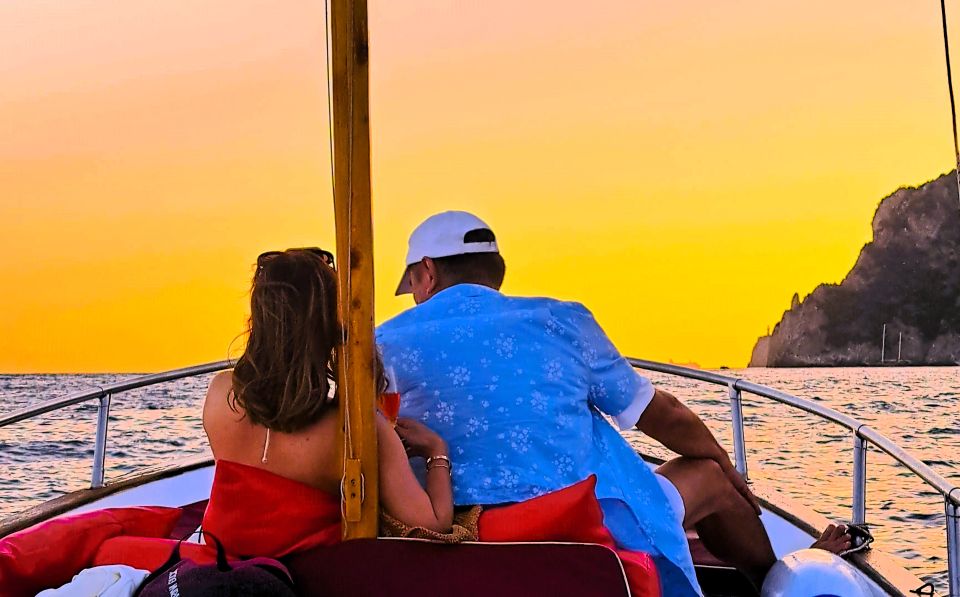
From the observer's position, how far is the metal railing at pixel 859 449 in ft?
9.53

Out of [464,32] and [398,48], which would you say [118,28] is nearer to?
[464,32]

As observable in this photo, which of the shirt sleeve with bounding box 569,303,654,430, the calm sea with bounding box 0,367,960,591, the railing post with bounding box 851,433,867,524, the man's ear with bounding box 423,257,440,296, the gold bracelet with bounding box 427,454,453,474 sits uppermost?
the man's ear with bounding box 423,257,440,296

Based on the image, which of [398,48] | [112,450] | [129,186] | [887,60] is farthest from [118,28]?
[887,60]

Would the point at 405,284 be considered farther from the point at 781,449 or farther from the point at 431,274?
the point at 781,449

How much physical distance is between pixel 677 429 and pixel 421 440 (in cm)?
78

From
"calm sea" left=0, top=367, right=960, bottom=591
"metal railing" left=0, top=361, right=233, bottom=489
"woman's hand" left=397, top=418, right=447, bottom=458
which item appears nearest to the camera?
"woman's hand" left=397, top=418, right=447, bottom=458

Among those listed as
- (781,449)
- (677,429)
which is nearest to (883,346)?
(781,449)

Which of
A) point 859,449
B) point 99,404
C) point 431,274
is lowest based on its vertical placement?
point 859,449

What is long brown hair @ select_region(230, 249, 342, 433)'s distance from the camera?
7.63 feet

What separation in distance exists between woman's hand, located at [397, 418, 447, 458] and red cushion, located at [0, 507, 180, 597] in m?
0.63

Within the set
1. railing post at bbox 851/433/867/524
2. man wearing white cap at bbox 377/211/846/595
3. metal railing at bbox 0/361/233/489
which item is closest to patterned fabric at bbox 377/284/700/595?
man wearing white cap at bbox 377/211/846/595

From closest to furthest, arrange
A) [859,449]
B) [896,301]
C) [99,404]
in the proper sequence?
[859,449] → [99,404] → [896,301]

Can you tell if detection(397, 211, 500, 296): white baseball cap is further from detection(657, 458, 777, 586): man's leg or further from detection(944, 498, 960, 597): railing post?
detection(944, 498, 960, 597): railing post

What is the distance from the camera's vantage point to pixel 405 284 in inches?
117
